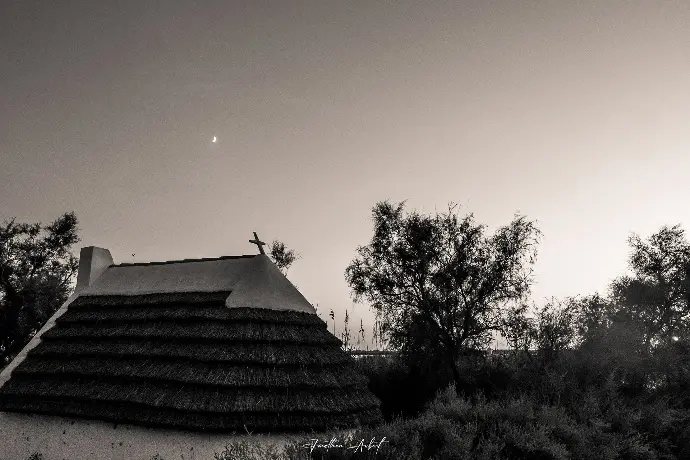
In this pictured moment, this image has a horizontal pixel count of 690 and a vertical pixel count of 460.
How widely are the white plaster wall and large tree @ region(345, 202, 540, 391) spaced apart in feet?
44.8

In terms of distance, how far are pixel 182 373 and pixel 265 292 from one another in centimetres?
333

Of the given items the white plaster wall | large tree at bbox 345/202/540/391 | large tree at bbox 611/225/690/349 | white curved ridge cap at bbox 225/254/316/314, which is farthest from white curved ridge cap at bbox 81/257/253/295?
large tree at bbox 611/225/690/349

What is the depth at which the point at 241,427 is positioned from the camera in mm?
10961

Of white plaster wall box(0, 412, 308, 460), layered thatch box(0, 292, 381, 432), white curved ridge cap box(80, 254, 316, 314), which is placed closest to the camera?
white plaster wall box(0, 412, 308, 460)

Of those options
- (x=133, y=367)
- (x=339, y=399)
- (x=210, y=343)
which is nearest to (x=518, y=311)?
(x=339, y=399)

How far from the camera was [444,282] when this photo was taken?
78.1 ft

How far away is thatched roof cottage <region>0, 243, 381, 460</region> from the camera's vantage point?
11367 mm

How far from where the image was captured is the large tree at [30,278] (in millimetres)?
26500

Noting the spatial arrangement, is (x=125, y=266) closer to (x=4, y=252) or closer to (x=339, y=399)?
(x=339, y=399)

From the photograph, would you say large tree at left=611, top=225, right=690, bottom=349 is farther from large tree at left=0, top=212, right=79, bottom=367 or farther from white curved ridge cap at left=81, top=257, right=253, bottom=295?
large tree at left=0, top=212, right=79, bottom=367

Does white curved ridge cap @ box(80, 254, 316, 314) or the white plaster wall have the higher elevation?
white curved ridge cap @ box(80, 254, 316, 314)

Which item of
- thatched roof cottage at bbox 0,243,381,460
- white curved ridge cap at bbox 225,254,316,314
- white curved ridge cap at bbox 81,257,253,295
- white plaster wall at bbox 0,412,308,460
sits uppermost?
white curved ridge cap at bbox 81,257,253,295

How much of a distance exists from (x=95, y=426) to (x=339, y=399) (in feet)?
22.1

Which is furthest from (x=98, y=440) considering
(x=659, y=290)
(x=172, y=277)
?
(x=659, y=290)
